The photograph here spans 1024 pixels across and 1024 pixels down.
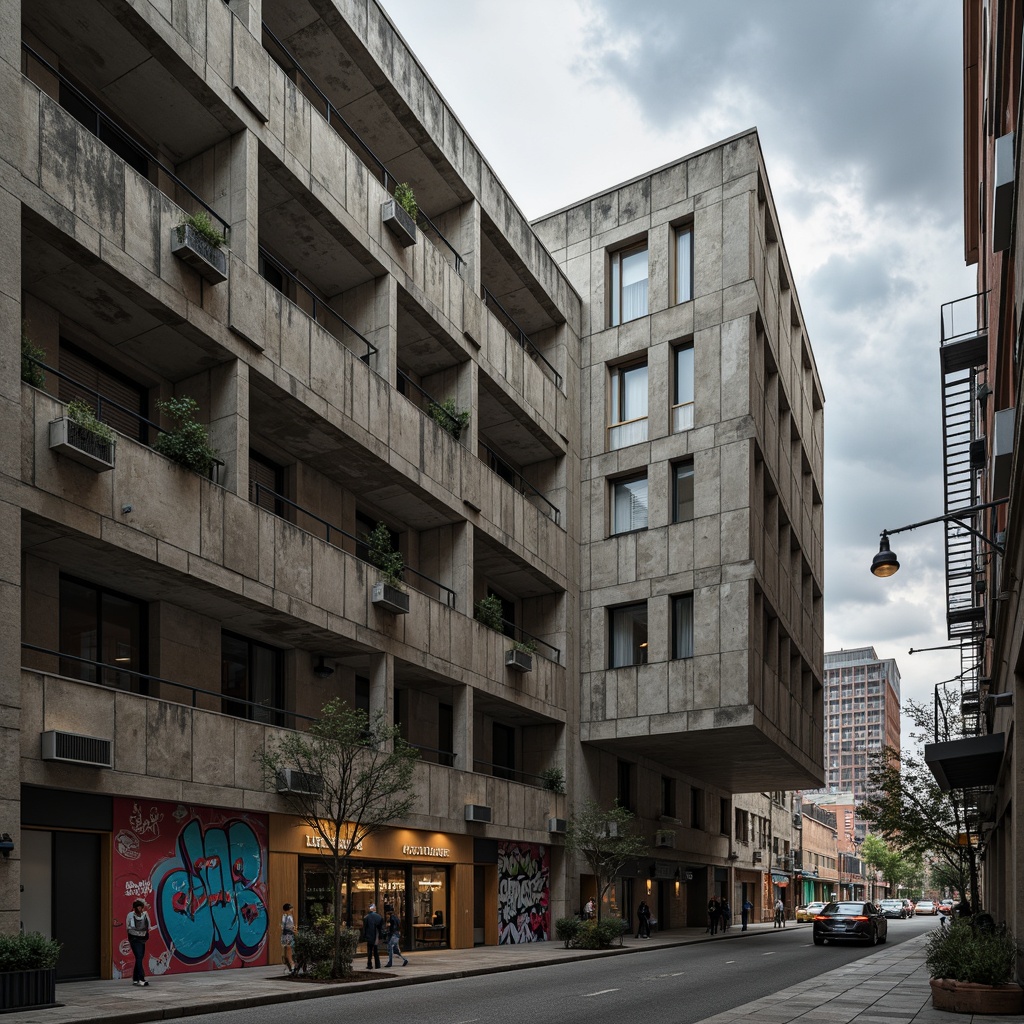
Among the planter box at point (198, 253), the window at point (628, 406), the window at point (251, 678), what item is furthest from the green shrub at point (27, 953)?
the window at point (628, 406)

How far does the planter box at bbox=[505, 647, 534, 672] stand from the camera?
35594mm

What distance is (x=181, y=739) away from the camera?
21.7m

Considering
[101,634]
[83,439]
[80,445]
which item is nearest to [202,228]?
[83,439]

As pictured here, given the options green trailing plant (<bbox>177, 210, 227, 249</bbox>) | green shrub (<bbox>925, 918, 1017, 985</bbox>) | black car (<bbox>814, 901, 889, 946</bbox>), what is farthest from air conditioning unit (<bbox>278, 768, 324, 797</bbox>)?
black car (<bbox>814, 901, 889, 946</bbox>)

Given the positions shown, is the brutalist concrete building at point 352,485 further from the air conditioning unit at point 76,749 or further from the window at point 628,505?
the window at point 628,505

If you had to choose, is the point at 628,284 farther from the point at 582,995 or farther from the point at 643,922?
the point at 582,995

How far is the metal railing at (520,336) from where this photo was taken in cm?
4022

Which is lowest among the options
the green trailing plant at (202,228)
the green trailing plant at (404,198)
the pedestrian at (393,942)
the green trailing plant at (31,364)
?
the pedestrian at (393,942)

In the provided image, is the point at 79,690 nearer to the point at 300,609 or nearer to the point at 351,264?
the point at 300,609

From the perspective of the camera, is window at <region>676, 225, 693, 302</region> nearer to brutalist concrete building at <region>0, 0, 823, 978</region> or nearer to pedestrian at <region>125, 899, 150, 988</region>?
brutalist concrete building at <region>0, 0, 823, 978</region>

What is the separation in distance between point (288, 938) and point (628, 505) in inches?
893

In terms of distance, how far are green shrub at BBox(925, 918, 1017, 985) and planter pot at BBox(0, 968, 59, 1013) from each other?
13477mm

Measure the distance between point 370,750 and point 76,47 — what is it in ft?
55.8

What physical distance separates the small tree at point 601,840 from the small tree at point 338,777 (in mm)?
11797
